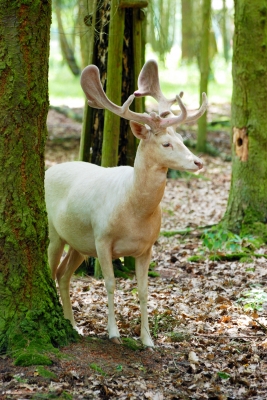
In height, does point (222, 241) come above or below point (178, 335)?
above

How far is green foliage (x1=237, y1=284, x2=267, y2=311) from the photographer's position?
20.7 ft

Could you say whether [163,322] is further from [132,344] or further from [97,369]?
[97,369]

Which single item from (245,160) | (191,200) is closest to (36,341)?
(245,160)

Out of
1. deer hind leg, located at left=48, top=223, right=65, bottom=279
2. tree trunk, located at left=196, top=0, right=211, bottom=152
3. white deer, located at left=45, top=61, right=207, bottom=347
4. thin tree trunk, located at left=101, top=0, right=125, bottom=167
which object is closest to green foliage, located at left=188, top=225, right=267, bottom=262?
thin tree trunk, located at left=101, top=0, right=125, bottom=167

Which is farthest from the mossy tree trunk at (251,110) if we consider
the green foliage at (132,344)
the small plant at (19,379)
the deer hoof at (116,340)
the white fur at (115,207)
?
the small plant at (19,379)

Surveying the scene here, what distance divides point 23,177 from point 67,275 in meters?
1.91

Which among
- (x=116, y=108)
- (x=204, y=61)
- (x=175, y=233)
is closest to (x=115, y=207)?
(x=116, y=108)

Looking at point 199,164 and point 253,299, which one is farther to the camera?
point 253,299

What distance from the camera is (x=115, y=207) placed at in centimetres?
534

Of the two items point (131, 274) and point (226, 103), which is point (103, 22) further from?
point (226, 103)

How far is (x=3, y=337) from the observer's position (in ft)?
14.7

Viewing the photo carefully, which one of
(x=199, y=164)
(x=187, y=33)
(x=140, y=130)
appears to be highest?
(x=187, y=33)

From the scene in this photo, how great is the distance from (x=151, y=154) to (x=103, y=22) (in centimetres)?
308

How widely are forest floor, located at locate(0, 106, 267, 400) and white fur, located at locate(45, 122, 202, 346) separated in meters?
0.45
